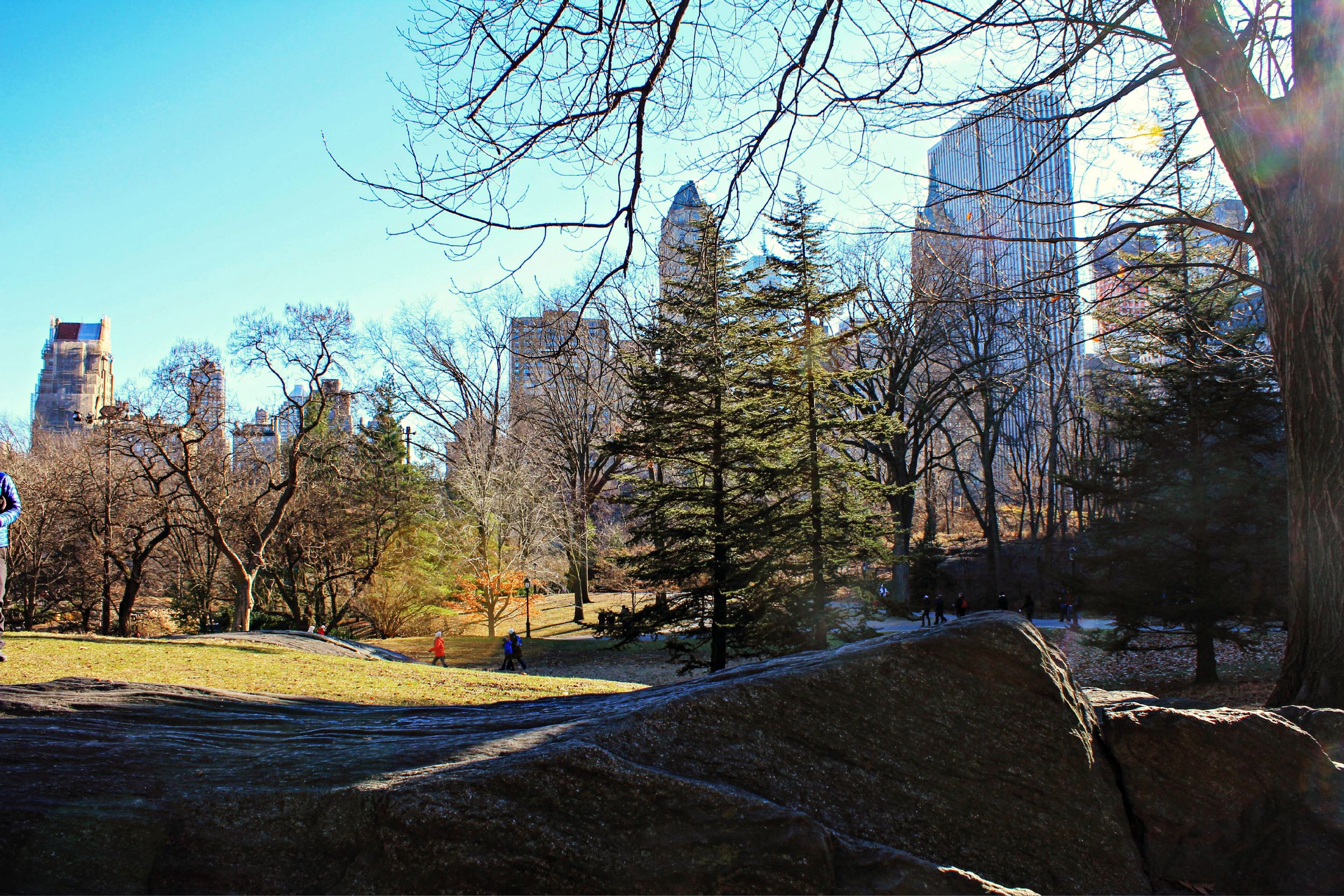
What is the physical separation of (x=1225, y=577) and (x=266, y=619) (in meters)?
31.2

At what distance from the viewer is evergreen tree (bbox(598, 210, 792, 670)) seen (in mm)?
15500

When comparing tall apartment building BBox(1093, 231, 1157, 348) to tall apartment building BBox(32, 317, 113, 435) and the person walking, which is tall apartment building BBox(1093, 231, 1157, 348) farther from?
tall apartment building BBox(32, 317, 113, 435)

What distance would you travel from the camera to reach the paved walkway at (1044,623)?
80.9ft

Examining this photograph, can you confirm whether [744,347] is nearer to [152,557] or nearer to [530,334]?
[530,334]

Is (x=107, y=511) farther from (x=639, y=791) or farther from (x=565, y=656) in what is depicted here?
(x=639, y=791)

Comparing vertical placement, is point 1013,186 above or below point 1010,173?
above

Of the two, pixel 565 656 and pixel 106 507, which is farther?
pixel 565 656

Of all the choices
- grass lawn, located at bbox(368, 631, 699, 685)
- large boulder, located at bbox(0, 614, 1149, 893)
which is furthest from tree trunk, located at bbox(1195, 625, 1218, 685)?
large boulder, located at bbox(0, 614, 1149, 893)

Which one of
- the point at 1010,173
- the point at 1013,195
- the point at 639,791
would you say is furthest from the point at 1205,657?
the point at 639,791

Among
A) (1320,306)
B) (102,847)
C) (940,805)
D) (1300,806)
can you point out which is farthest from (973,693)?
(1320,306)

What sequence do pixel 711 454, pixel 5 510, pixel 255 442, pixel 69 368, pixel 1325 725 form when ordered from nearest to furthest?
pixel 1325 725 < pixel 5 510 < pixel 711 454 < pixel 255 442 < pixel 69 368

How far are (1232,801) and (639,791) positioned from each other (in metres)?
2.39

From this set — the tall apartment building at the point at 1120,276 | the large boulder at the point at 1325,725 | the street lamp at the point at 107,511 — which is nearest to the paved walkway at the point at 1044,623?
the tall apartment building at the point at 1120,276

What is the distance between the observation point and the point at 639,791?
8.38 feet
